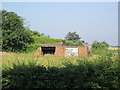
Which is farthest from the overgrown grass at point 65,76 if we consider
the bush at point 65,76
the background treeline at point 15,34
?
the background treeline at point 15,34

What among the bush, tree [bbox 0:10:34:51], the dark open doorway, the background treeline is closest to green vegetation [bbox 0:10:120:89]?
the bush

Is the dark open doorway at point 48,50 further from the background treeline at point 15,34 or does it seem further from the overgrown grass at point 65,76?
the overgrown grass at point 65,76

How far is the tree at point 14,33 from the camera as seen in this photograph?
18016 millimetres

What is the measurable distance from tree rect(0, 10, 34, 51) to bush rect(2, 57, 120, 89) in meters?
15.5

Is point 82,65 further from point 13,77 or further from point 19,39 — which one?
point 19,39

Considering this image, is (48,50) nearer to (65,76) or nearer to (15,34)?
(15,34)

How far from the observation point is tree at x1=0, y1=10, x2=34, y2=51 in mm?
18016

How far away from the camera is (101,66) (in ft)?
10.5

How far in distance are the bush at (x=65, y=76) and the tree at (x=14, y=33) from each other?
609 inches

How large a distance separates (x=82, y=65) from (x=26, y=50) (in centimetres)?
1726

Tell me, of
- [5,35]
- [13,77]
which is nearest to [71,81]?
[13,77]

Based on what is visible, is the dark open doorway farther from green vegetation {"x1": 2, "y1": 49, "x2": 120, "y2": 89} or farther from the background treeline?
green vegetation {"x1": 2, "y1": 49, "x2": 120, "y2": 89}

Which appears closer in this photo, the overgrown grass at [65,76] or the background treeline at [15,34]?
the overgrown grass at [65,76]

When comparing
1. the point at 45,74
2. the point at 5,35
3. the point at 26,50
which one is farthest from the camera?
the point at 26,50
